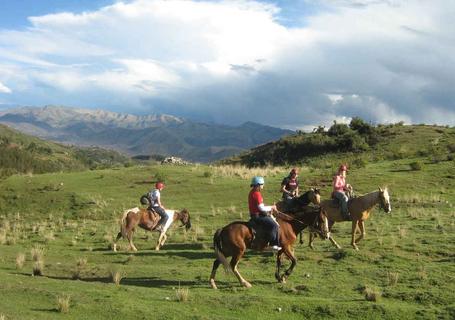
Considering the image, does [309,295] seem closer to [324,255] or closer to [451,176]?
[324,255]

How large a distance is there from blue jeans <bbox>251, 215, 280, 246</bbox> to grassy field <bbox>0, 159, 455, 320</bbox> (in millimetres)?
1234

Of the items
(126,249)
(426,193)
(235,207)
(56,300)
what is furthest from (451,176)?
(56,300)

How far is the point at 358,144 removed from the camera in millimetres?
58938

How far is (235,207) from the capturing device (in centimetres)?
3091

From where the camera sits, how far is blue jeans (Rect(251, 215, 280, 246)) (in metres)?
14.8

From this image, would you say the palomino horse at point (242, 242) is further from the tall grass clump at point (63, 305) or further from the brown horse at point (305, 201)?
the tall grass clump at point (63, 305)

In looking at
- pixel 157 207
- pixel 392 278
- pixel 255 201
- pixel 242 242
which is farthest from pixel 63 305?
pixel 157 207

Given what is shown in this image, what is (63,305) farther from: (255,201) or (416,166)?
(416,166)

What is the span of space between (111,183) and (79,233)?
14.0 meters

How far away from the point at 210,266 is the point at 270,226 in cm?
358

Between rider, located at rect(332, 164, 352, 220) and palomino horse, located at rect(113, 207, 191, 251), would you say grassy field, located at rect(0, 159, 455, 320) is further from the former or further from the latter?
rider, located at rect(332, 164, 352, 220)

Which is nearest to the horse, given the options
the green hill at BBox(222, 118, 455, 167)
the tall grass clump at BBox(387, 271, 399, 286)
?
the tall grass clump at BBox(387, 271, 399, 286)

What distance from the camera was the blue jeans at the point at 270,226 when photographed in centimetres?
1481

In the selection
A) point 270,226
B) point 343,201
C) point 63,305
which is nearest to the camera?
point 63,305
